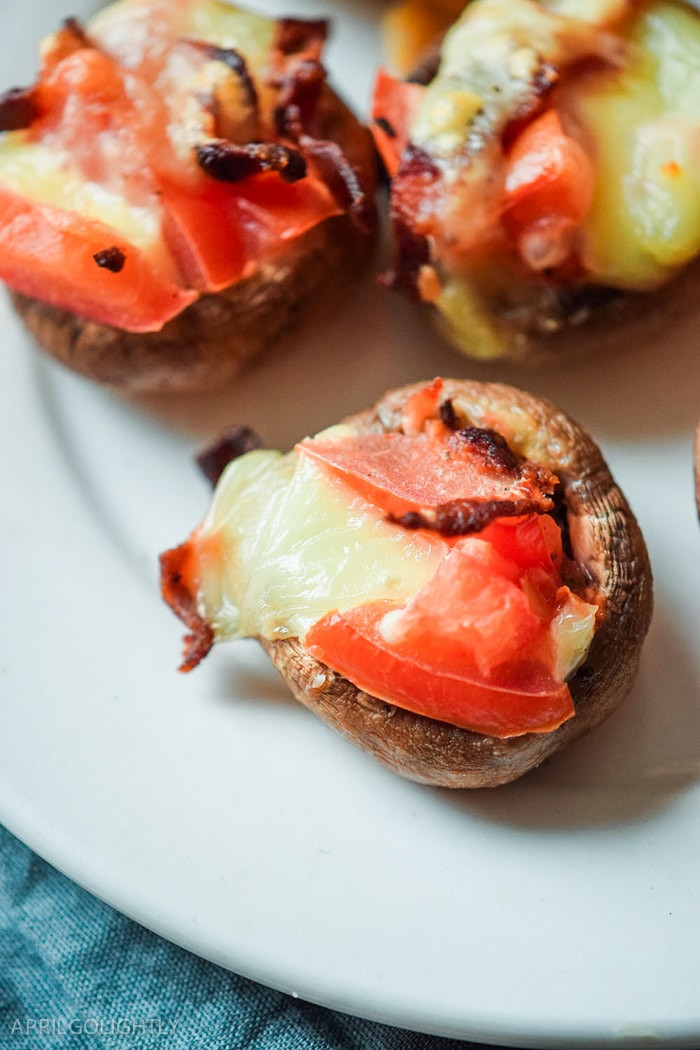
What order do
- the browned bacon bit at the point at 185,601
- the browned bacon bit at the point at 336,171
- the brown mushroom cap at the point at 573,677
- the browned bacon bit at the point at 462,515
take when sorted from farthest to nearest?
1. the browned bacon bit at the point at 336,171
2. the browned bacon bit at the point at 185,601
3. the brown mushroom cap at the point at 573,677
4. the browned bacon bit at the point at 462,515

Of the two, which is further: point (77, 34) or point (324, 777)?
point (77, 34)

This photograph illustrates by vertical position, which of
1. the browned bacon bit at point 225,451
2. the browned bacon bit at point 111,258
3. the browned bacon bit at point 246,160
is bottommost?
the browned bacon bit at point 225,451

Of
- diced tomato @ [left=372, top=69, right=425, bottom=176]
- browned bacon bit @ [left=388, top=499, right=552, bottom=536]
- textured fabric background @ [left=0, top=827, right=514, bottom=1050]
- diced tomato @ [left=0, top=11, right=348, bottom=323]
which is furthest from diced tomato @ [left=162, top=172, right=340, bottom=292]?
textured fabric background @ [left=0, top=827, right=514, bottom=1050]

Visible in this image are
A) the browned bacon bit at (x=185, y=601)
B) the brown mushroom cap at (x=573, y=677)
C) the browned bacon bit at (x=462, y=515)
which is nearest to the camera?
the browned bacon bit at (x=462, y=515)

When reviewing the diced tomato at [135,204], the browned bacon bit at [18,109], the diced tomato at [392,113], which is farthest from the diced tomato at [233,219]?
the browned bacon bit at [18,109]

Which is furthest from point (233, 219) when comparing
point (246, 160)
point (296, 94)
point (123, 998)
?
point (123, 998)

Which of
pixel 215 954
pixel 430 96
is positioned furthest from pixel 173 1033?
pixel 430 96

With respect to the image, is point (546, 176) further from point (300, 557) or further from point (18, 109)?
point (18, 109)

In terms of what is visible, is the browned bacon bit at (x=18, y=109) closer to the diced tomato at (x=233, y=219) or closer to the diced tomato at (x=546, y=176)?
the diced tomato at (x=233, y=219)
